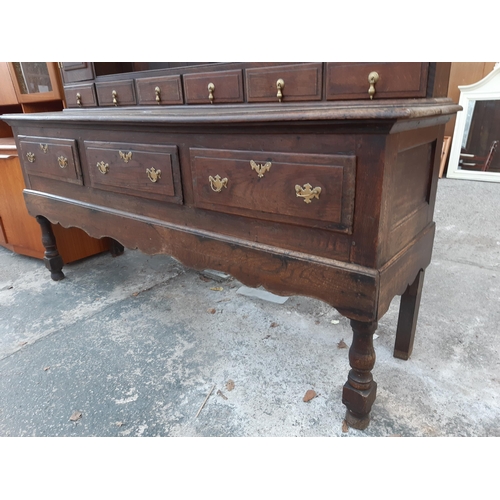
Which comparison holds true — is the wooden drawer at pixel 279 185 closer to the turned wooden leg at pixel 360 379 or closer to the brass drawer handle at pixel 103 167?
the turned wooden leg at pixel 360 379

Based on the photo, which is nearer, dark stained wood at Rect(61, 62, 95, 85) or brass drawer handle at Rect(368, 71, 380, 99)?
brass drawer handle at Rect(368, 71, 380, 99)

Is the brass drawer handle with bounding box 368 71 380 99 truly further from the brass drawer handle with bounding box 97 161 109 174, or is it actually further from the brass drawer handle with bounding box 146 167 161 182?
the brass drawer handle with bounding box 97 161 109 174

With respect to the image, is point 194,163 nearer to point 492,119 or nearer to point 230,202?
point 230,202

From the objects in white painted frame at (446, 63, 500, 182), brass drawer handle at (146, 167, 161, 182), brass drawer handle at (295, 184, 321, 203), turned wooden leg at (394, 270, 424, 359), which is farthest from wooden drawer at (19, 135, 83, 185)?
white painted frame at (446, 63, 500, 182)

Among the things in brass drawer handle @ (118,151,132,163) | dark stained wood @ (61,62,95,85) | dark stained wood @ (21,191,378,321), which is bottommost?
dark stained wood @ (21,191,378,321)

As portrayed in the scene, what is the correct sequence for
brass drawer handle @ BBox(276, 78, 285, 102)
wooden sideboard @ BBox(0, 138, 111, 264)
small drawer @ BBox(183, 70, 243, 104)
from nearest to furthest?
brass drawer handle @ BBox(276, 78, 285, 102) < small drawer @ BBox(183, 70, 243, 104) < wooden sideboard @ BBox(0, 138, 111, 264)

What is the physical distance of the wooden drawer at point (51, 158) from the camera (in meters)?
1.94

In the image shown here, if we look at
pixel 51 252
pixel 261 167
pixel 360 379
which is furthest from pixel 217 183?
pixel 51 252

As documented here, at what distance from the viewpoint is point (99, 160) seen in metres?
1.79

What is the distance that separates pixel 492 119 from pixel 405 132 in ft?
14.4

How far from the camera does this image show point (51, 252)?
264 centimetres

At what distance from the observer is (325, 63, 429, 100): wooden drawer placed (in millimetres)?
1117

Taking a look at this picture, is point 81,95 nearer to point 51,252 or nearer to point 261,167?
point 51,252

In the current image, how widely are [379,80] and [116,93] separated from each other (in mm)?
1306
